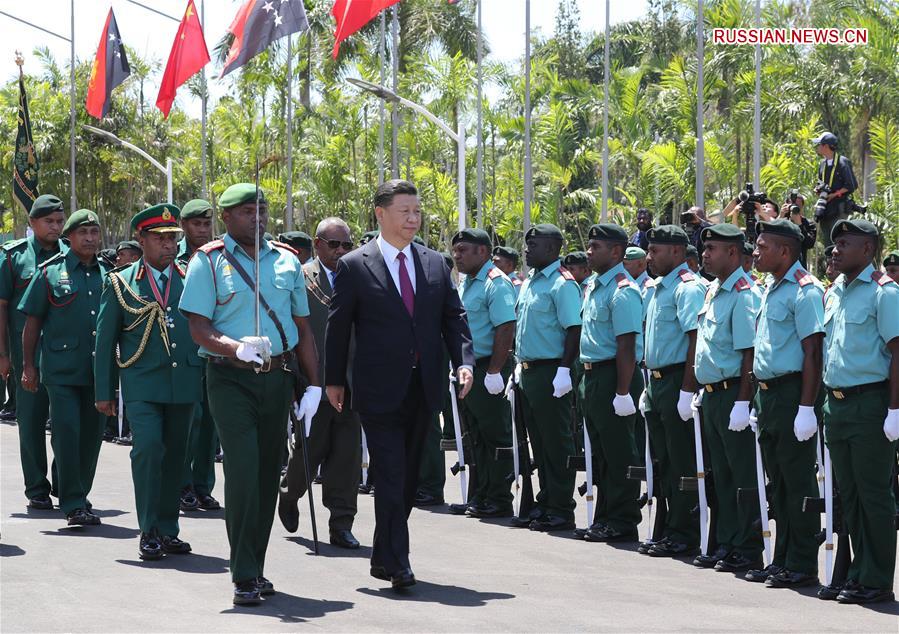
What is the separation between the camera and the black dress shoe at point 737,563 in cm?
832

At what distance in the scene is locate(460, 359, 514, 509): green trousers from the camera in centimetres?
1073

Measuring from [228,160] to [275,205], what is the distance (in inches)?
397

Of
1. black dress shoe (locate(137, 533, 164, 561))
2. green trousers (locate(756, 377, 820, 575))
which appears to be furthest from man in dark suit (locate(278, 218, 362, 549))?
green trousers (locate(756, 377, 820, 575))

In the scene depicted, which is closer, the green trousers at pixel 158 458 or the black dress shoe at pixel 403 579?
the black dress shoe at pixel 403 579

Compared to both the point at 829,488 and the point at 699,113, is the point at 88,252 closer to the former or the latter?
the point at 829,488

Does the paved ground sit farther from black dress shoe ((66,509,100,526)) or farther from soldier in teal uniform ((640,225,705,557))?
soldier in teal uniform ((640,225,705,557))

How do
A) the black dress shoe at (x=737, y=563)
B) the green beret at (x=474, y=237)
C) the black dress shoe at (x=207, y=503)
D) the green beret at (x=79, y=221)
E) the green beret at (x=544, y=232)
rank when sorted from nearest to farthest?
the black dress shoe at (x=737, y=563) → the green beret at (x=79, y=221) → the green beret at (x=544, y=232) → the black dress shoe at (x=207, y=503) → the green beret at (x=474, y=237)

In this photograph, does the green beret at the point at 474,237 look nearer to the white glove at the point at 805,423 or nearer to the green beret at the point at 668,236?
the green beret at the point at 668,236

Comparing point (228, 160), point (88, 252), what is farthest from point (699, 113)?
point (228, 160)

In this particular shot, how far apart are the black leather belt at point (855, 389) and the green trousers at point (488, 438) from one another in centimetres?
372

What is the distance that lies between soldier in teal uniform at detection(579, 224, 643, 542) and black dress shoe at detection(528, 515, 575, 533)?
32cm

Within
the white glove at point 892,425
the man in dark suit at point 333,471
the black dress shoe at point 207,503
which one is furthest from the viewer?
the black dress shoe at point 207,503

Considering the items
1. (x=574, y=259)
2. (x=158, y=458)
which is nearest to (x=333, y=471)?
(x=158, y=458)

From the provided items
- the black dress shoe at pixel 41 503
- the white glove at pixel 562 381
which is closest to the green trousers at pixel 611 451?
→ the white glove at pixel 562 381
